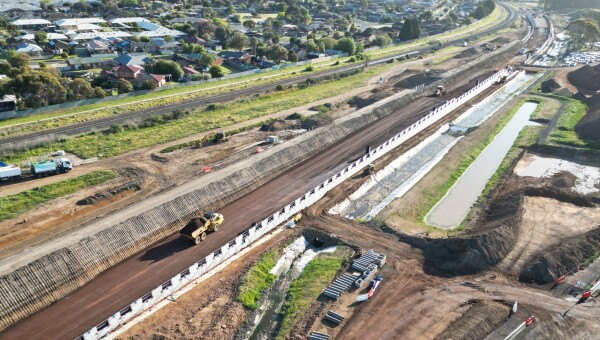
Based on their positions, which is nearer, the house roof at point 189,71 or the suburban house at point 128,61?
the suburban house at point 128,61

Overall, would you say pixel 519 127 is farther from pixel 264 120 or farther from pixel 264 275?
pixel 264 275

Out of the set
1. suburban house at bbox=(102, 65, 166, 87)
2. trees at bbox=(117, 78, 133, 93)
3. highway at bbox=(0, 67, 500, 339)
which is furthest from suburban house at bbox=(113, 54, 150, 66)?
highway at bbox=(0, 67, 500, 339)

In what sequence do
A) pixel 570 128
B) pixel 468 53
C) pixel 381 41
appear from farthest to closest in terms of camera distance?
1. pixel 381 41
2. pixel 468 53
3. pixel 570 128

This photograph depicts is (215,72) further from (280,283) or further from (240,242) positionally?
(280,283)

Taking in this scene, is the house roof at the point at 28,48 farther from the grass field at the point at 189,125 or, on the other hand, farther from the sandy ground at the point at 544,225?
the sandy ground at the point at 544,225

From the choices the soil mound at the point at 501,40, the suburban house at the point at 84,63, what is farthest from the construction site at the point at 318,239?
the soil mound at the point at 501,40

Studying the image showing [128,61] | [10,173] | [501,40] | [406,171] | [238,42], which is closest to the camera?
[10,173]

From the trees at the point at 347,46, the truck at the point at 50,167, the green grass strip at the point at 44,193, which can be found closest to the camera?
the green grass strip at the point at 44,193

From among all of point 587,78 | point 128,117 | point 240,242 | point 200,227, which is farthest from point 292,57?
point 240,242
